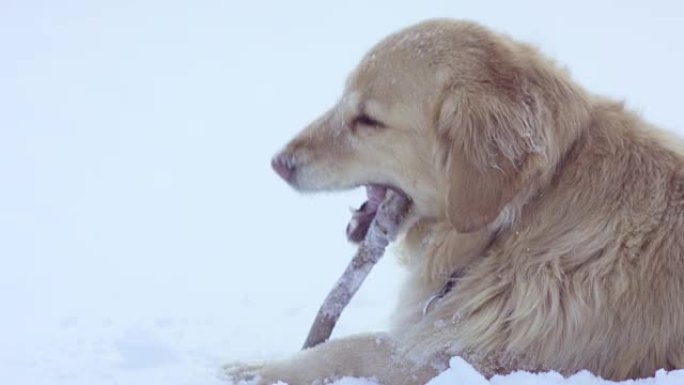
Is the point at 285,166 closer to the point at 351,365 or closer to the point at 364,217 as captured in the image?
the point at 364,217

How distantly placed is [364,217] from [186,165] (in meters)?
8.34

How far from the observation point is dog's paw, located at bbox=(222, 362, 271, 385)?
4.04 meters

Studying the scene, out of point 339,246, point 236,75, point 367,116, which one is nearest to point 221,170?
point 339,246

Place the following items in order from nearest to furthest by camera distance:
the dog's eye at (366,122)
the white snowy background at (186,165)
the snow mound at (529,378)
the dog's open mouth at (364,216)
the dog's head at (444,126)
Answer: the snow mound at (529,378) < the dog's head at (444,126) < the dog's eye at (366,122) < the dog's open mouth at (364,216) < the white snowy background at (186,165)

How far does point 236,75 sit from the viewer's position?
17.8m

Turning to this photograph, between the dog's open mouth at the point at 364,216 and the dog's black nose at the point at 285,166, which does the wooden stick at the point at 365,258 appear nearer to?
the dog's open mouth at the point at 364,216

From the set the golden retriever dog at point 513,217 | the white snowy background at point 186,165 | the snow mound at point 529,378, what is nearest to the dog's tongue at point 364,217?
the golden retriever dog at point 513,217

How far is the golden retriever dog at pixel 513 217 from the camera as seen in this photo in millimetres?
3371

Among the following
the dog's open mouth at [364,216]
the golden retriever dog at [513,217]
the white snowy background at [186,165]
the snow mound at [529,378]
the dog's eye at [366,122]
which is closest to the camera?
the snow mound at [529,378]

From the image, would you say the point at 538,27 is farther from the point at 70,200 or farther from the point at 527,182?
the point at 527,182

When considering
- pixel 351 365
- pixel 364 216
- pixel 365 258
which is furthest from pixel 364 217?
pixel 351 365

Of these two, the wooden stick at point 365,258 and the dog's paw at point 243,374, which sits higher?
the wooden stick at point 365,258

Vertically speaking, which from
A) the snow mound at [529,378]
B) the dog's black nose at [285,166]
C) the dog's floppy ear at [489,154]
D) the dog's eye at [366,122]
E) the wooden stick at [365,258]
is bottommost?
the snow mound at [529,378]

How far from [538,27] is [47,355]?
580 inches
